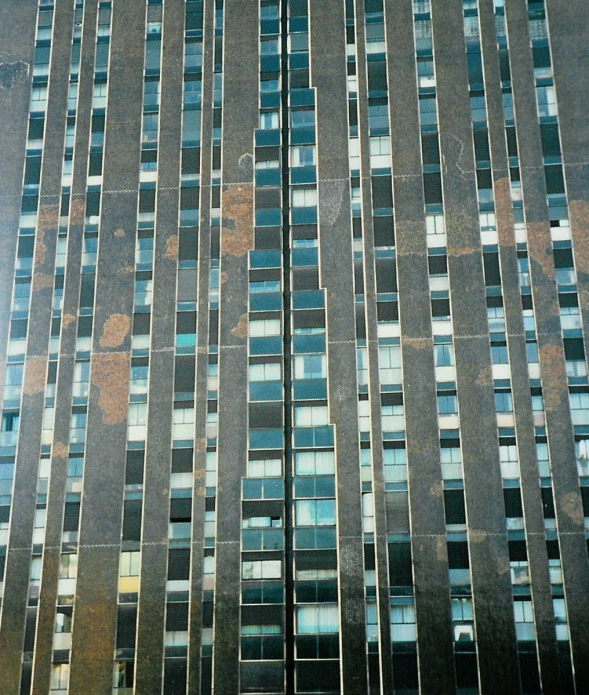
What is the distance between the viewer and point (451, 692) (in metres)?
46.7

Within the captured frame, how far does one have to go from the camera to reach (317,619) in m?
48.7

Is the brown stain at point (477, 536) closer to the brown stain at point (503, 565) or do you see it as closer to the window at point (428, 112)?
the brown stain at point (503, 565)

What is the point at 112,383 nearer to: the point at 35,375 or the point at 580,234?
the point at 35,375

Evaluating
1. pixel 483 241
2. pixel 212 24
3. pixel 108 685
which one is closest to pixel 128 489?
pixel 108 685

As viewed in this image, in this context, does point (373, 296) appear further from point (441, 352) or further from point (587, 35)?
point (587, 35)

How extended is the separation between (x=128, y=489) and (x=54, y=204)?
1963 centimetres

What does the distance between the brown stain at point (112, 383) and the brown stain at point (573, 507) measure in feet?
84.4

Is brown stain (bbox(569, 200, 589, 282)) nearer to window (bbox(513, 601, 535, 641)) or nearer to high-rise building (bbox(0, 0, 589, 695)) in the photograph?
high-rise building (bbox(0, 0, 589, 695))

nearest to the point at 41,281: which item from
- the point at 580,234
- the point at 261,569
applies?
the point at 261,569

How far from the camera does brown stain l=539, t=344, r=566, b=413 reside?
51.3 meters

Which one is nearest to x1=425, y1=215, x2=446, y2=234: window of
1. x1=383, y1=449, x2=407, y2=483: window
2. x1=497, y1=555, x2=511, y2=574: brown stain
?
x1=383, y1=449, x2=407, y2=483: window

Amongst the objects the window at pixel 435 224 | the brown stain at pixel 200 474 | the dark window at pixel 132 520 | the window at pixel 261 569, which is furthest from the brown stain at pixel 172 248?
the window at pixel 261 569

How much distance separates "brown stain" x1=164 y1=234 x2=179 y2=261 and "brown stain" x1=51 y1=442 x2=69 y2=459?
522 inches

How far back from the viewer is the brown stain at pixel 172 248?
56.0 meters
